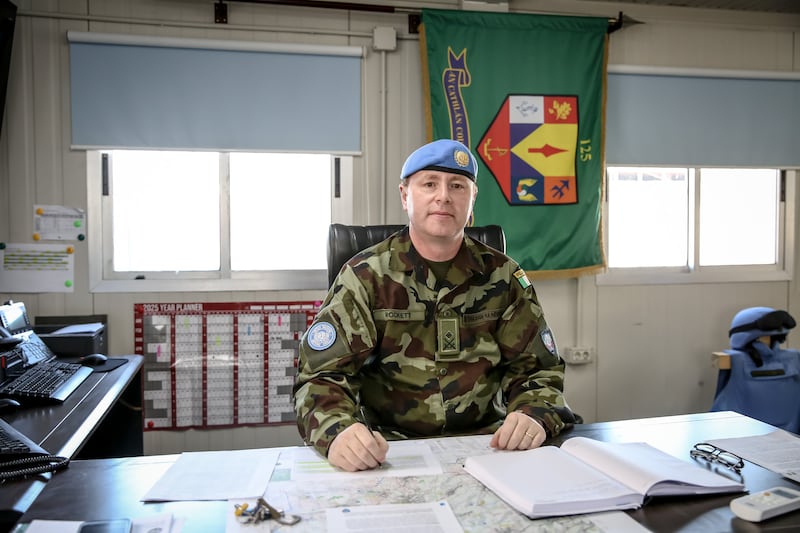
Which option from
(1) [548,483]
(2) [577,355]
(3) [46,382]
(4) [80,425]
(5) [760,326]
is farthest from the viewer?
(2) [577,355]

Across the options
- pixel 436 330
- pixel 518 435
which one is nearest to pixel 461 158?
pixel 436 330

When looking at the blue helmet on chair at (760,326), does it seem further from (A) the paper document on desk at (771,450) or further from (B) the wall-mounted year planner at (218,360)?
(B) the wall-mounted year planner at (218,360)

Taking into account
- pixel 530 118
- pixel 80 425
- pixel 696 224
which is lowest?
pixel 80 425

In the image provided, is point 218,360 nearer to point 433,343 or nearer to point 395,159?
point 395,159

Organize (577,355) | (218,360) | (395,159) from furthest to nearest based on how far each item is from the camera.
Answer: (577,355) → (395,159) → (218,360)

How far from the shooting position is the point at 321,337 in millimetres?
1343

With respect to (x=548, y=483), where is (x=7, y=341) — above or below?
above

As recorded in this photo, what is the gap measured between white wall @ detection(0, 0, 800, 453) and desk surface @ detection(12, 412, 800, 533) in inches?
74.3

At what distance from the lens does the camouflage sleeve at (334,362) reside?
1.17 m

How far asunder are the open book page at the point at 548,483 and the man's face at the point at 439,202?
61cm

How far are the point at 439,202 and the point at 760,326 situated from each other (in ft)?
7.07

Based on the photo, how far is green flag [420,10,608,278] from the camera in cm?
289

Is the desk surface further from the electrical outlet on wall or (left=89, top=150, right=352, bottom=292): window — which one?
the electrical outlet on wall

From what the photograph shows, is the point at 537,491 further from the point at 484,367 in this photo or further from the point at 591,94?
the point at 591,94
